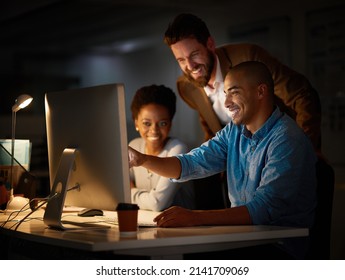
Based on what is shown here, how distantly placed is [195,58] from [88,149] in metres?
1.33

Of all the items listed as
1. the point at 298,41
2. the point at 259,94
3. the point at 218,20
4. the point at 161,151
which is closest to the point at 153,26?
the point at 218,20

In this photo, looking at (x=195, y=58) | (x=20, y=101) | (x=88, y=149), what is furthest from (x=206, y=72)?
(x=88, y=149)

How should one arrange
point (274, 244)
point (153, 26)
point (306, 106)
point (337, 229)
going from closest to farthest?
point (274, 244)
point (306, 106)
point (337, 229)
point (153, 26)

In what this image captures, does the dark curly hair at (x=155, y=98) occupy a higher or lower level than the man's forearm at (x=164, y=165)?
higher

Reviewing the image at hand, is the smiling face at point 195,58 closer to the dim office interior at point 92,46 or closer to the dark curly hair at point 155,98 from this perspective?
the dark curly hair at point 155,98

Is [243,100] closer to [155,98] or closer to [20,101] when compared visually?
[20,101]

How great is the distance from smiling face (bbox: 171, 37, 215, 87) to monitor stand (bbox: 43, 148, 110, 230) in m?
1.25

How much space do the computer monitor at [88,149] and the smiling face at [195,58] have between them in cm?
111

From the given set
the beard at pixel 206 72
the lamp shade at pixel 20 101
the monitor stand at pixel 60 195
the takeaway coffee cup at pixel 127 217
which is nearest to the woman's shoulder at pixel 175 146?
the beard at pixel 206 72

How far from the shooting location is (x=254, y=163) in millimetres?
2496

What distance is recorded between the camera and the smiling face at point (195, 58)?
3.32 m

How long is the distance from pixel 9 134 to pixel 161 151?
5.67ft

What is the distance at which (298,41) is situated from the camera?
15.1ft
